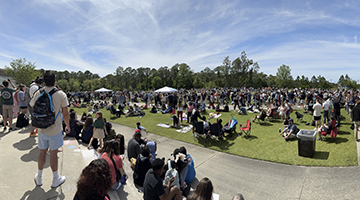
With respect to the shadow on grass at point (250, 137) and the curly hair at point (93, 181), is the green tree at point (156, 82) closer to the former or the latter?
the shadow on grass at point (250, 137)

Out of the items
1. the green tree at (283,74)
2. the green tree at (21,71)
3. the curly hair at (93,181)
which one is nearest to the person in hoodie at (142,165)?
the curly hair at (93,181)

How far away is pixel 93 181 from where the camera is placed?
1.85 meters

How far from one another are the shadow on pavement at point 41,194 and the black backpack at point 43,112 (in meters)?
1.38

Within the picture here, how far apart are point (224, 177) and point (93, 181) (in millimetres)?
4025

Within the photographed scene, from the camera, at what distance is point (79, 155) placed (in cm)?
566

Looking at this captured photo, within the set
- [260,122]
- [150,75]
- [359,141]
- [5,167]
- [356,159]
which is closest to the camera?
[5,167]

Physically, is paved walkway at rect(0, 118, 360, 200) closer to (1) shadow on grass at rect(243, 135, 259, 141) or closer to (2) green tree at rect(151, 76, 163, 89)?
Result: (1) shadow on grass at rect(243, 135, 259, 141)

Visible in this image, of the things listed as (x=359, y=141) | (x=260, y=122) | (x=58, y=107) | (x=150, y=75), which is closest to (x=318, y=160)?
(x=359, y=141)

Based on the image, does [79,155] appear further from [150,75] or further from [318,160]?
[150,75]

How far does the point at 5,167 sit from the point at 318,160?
906 centimetres

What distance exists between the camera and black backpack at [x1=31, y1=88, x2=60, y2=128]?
3.06 m

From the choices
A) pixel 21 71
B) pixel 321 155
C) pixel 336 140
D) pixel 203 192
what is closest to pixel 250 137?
pixel 321 155

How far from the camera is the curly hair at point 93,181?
1825 millimetres

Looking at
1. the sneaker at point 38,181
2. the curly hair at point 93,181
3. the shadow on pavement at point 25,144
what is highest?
the curly hair at point 93,181
